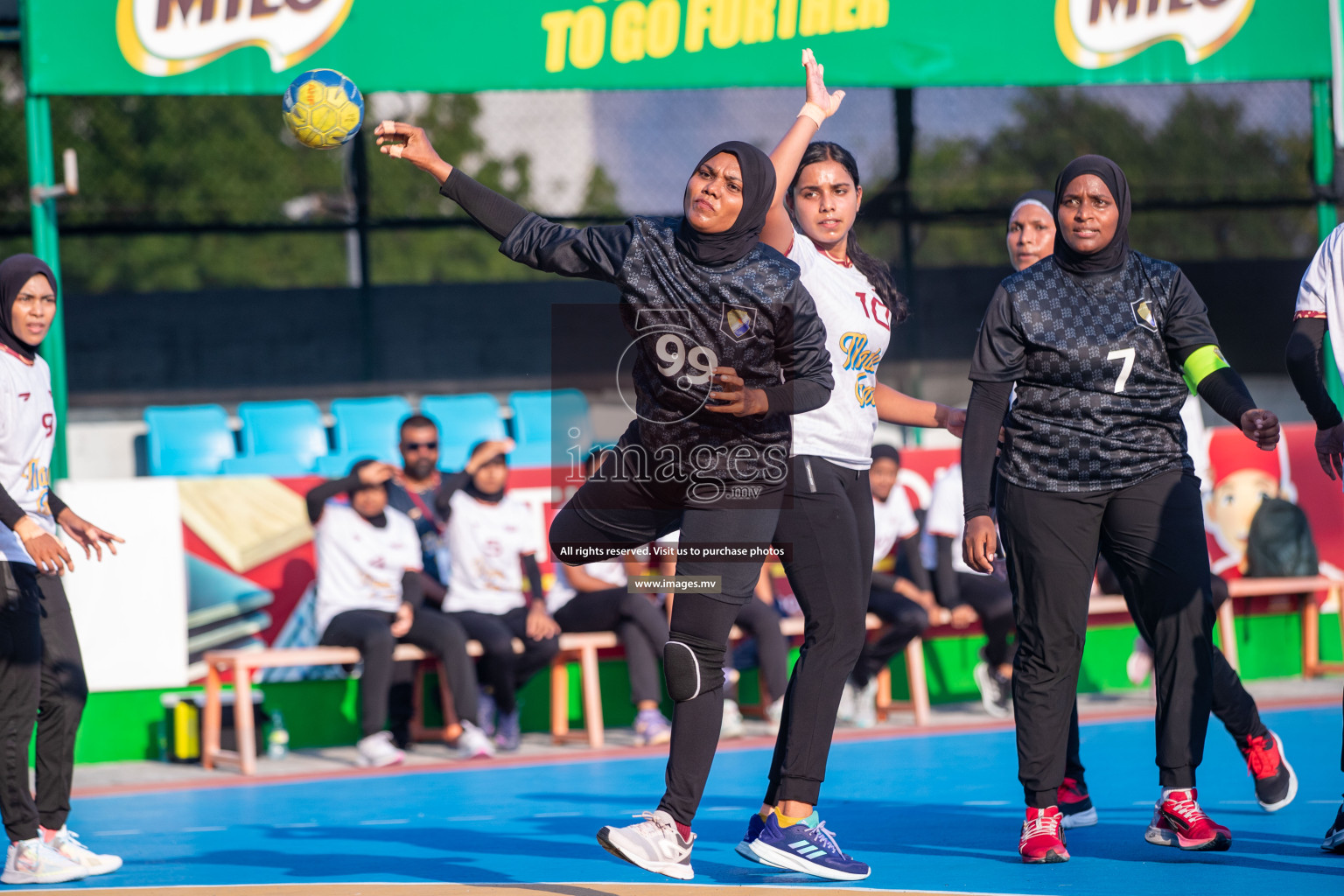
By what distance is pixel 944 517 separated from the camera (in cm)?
907

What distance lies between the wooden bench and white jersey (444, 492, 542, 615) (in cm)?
448

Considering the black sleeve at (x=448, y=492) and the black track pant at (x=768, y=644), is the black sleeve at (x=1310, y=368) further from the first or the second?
the black sleeve at (x=448, y=492)

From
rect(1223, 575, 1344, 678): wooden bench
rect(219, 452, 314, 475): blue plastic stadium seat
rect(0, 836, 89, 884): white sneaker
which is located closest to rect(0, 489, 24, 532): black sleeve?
rect(0, 836, 89, 884): white sneaker

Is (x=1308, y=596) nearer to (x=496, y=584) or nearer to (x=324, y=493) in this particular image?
(x=496, y=584)

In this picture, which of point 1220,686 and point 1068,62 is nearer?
point 1220,686

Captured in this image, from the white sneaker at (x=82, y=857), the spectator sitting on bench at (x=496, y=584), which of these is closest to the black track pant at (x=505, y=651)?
the spectator sitting on bench at (x=496, y=584)

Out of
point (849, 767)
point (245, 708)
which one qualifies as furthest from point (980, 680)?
point (245, 708)

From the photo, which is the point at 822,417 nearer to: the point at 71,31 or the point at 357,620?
the point at 357,620

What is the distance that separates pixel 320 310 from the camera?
14.6 m

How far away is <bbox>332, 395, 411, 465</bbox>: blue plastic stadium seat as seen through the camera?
→ 1215 cm

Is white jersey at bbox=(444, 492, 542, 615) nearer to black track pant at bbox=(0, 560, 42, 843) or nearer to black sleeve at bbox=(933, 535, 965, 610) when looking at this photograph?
black sleeve at bbox=(933, 535, 965, 610)

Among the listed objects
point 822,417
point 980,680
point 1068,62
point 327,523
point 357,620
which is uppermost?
point 1068,62

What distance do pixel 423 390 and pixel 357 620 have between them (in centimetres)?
596

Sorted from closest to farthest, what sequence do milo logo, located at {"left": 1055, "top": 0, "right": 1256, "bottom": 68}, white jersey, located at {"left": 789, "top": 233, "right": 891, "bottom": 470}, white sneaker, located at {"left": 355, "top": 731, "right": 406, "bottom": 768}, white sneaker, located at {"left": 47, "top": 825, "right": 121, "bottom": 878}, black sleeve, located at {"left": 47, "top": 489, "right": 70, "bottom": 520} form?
white jersey, located at {"left": 789, "top": 233, "right": 891, "bottom": 470} → white sneaker, located at {"left": 47, "top": 825, "right": 121, "bottom": 878} → black sleeve, located at {"left": 47, "top": 489, "right": 70, "bottom": 520} → white sneaker, located at {"left": 355, "top": 731, "right": 406, "bottom": 768} → milo logo, located at {"left": 1055, "top": 0, "right": 1256, "bottom": 68}
